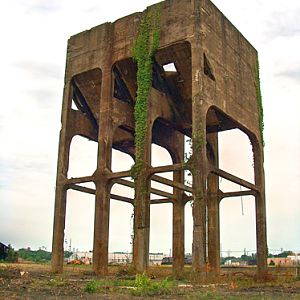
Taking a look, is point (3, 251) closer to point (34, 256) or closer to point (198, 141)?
point (198, 141)

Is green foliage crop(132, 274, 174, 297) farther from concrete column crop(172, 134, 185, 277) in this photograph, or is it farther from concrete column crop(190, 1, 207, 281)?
concrete column crop(172, 134, 185, 277)

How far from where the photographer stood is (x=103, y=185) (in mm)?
22562

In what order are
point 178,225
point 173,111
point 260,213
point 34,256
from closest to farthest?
1. point 173,111
2. point 260,213
3. point 178,225
4. point 34,256

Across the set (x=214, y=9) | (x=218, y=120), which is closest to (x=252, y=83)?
(x=218, y=120)

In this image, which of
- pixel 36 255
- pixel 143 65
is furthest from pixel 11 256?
pixel 36 255

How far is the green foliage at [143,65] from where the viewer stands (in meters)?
21.9

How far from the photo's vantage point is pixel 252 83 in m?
26.7

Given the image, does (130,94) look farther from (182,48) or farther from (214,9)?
(214,9)

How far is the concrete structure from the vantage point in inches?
822

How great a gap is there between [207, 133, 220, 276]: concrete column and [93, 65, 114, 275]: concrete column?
7190mm

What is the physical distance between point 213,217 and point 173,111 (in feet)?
21.7

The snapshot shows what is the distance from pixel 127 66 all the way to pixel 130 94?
1445mm

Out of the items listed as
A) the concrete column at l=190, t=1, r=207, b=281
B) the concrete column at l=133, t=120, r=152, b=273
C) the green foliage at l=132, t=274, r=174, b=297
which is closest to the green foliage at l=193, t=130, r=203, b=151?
the concrete column at l=190, t=1, r=207, b=281

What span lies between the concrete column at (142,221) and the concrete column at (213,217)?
22.9 feet
